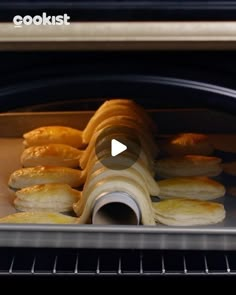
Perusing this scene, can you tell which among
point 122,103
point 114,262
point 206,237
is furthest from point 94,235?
point 122,103

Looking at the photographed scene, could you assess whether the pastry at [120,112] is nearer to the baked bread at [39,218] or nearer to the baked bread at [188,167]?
the baked bread at [188,167]

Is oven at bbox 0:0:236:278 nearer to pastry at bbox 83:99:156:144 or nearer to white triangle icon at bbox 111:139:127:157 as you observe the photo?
white triangle icon at bbox 111:139:127:157

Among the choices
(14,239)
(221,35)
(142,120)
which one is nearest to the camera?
(221,35)

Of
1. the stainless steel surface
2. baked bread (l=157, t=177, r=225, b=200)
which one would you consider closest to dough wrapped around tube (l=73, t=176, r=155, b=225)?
baked bread (l=157, t=177, r=225, b=200)

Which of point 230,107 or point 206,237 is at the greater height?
point 230,107

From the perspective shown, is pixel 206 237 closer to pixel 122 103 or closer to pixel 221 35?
pixel 221 35

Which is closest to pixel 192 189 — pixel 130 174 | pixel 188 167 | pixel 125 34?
pixel 188 167
